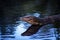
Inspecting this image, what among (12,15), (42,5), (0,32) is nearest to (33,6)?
(42,5)

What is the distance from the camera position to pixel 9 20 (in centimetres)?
243

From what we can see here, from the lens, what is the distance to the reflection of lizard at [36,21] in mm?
2416

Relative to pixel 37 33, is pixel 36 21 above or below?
above

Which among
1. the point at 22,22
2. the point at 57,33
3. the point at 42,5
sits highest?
the point at 42,5

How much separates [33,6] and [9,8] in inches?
10.4

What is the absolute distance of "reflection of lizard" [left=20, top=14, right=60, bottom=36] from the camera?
242cm

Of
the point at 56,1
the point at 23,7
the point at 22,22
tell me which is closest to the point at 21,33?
the point at 22,22

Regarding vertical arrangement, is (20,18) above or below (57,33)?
above

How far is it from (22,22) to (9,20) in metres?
0.14

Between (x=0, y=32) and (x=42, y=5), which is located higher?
(x=42, y=5)

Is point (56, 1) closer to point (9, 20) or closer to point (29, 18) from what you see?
point (29, 18)

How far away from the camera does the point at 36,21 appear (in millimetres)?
2428

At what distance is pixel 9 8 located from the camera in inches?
95.7

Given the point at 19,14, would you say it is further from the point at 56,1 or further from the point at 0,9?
the point at 56,1
